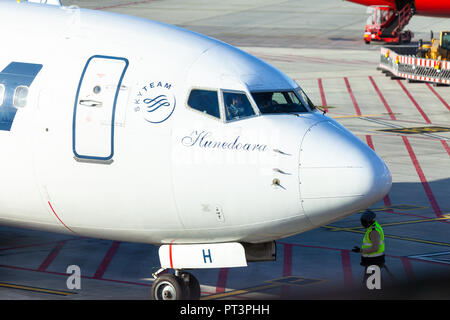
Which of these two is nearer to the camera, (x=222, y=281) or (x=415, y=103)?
(x=222, y=281)

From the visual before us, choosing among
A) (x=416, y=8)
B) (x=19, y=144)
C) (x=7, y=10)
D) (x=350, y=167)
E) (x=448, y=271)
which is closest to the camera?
(x=350, y=167)

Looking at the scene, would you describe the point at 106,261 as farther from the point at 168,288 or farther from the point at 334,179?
the point at 334,179

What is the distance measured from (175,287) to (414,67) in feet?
152

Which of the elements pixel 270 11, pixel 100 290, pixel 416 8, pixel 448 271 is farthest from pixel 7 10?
pixel 270 11

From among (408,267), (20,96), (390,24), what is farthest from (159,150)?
(390,24)

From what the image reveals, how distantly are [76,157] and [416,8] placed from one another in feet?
210

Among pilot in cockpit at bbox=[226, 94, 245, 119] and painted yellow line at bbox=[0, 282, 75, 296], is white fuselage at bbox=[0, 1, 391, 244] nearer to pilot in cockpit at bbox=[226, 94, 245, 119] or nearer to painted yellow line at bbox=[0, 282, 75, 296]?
pilot in cockpit at bbox=[226, 94, 245, 119]

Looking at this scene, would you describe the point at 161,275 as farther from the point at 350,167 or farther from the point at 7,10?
the point at 7,10

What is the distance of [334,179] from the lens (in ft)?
53.3

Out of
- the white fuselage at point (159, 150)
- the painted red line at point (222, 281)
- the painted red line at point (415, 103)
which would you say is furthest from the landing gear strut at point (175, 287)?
the painted red line at point (415, 103)

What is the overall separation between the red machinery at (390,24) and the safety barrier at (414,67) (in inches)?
629

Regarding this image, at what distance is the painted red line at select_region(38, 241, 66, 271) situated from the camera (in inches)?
898

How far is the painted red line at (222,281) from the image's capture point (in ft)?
68.6

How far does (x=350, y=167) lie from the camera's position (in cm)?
1630
